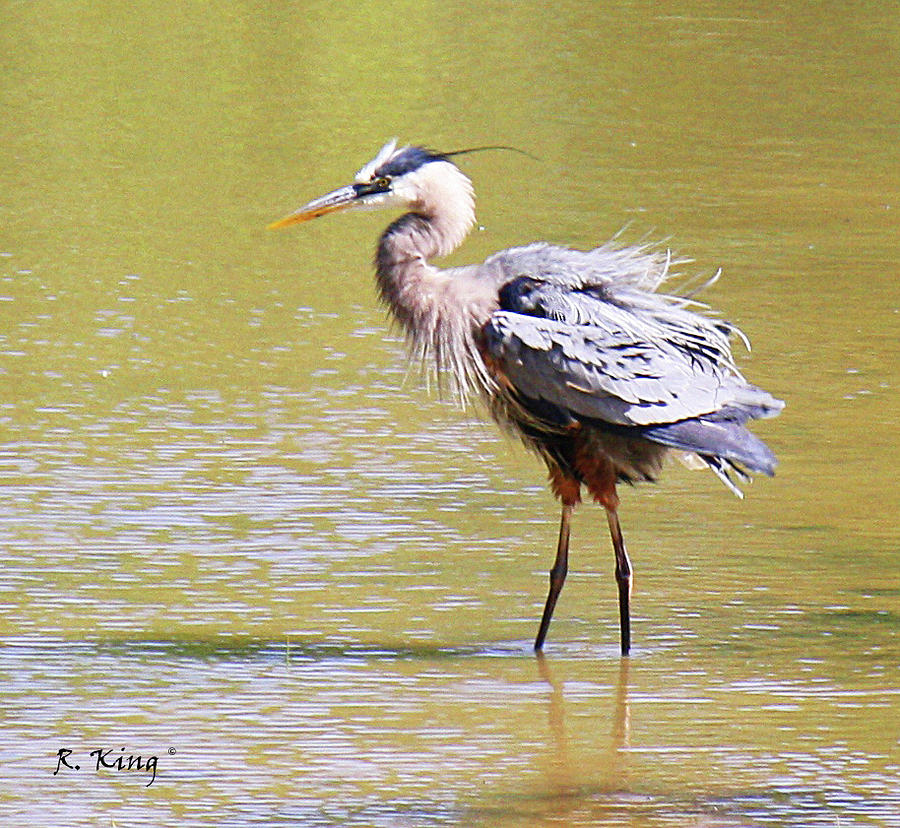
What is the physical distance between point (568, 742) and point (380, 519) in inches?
76.8

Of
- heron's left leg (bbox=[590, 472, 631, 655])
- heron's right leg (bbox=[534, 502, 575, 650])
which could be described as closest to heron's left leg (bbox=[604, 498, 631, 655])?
heron's left leg (bbox=[590, 472, 631, 655])

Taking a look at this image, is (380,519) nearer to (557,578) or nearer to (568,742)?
(557,578)

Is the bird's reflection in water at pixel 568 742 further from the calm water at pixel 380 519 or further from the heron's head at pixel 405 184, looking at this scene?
the heron's head at pixel 405 184

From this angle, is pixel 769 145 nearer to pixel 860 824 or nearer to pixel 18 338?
pixel 18 338

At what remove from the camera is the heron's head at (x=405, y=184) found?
7.07m

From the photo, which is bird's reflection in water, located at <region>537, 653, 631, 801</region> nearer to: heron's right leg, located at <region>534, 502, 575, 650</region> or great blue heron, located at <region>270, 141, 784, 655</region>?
heron's right leg, located at <region>534, 502, 575, 650</region>

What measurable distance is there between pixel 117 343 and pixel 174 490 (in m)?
2.17

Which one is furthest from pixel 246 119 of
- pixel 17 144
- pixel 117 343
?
pixel 117 343

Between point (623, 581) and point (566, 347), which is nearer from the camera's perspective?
point (566, 347)

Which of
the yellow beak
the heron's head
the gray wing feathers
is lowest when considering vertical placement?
the gray wing feathers

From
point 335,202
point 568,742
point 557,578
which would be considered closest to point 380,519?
point 557,578

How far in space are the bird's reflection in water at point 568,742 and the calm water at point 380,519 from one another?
0.6 inches

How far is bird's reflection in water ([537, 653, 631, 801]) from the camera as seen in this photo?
19.3 ft

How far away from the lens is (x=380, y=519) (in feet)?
26.2
